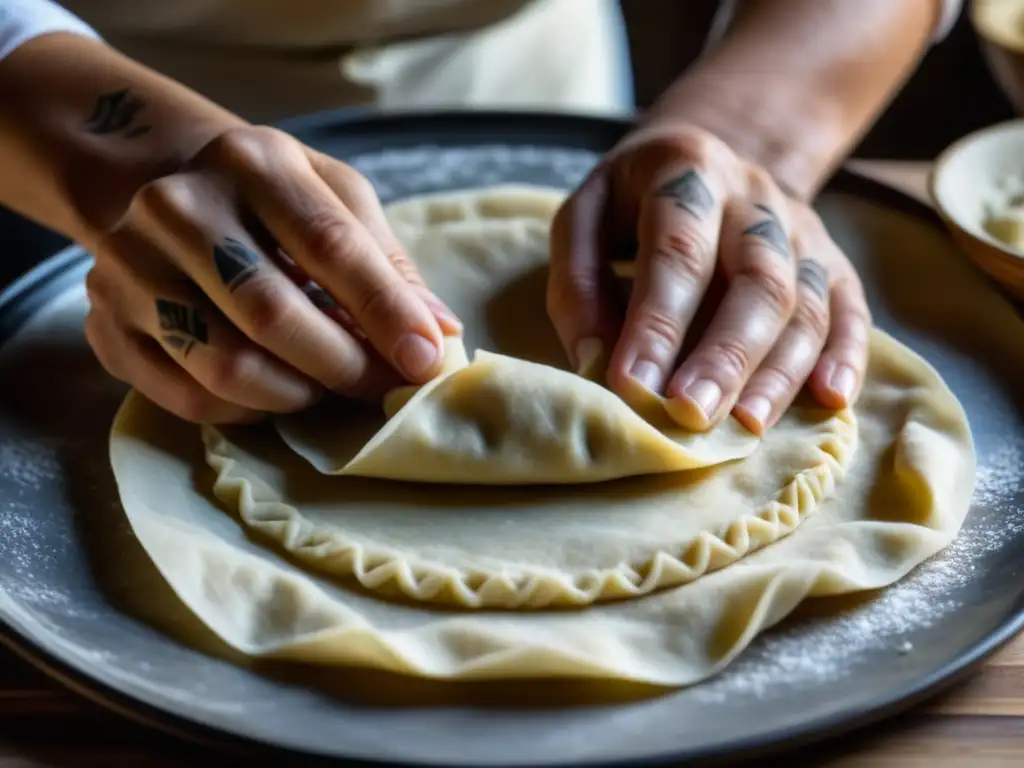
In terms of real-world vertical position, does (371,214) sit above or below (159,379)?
above

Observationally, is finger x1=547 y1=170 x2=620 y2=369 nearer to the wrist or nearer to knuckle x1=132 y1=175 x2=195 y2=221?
the wrist

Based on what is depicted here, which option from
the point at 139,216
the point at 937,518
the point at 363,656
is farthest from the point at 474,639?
the point at 139,216

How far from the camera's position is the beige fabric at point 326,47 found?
1.78 m

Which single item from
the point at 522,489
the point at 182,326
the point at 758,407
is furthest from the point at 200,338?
the point at 758,407

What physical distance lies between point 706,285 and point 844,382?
184 mm

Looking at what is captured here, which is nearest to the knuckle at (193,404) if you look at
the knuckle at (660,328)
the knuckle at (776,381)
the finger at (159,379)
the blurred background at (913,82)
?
the finger at (159,379)

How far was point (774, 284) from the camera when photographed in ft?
4.00

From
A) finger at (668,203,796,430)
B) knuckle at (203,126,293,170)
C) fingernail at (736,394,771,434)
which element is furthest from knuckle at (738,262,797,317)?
knuckle at (203,126,293,170)

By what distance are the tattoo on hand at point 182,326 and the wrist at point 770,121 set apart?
2.50 feet

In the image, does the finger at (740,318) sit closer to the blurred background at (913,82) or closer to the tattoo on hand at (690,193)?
the tattoo on hand at (690,193)

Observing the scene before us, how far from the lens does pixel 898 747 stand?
878mm

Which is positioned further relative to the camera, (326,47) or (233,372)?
(326,47)

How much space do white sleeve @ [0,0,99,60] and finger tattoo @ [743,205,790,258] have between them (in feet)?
3.00

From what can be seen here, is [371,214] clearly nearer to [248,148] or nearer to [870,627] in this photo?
[248,148]
